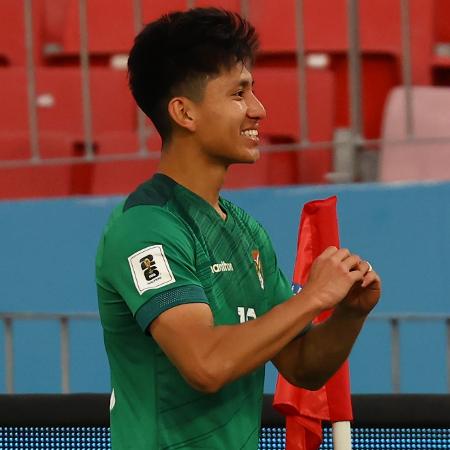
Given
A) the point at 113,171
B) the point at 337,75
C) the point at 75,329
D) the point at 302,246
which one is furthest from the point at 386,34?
the point at 302,246

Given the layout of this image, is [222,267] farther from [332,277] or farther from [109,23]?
[109,23]

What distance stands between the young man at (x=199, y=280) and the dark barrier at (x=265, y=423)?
608 millimetres

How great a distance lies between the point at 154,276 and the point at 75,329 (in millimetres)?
→ 3110

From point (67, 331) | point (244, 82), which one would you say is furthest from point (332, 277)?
point (67, 331)

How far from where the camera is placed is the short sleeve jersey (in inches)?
110

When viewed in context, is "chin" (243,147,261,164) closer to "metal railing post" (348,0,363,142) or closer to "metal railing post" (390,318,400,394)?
"metal railing post" (390,318,400,394)

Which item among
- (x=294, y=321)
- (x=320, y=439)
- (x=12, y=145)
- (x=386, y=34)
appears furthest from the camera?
(x=12, y=145)

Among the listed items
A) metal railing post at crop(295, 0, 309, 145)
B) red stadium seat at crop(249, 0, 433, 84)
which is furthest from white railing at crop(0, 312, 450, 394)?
red stadium seat at crop(249, 0, 433, 84)

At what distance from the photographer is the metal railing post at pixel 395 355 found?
17.3 ft

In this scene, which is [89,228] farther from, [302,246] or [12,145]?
[302,246]

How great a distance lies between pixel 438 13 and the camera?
601 cm

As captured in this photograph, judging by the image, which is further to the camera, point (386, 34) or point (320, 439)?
point (386, 34)

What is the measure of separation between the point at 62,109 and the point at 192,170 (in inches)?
131

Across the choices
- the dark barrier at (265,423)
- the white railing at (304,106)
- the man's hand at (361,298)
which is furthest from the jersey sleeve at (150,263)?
the white railing at (304,106)
